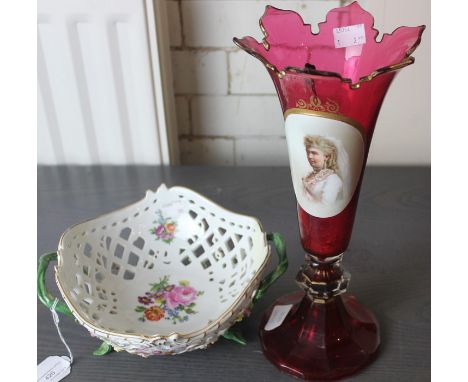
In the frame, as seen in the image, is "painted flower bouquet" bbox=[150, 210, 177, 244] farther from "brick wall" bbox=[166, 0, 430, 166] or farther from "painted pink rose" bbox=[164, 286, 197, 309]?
"brick wall" bbox=[166, 0, 430, 166]

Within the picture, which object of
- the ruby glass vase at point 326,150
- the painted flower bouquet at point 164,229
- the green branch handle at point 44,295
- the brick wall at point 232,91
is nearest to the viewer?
the ruby glass vase at point 326,150

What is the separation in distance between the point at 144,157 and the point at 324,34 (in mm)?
507

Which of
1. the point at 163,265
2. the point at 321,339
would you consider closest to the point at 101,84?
the point at 163,265

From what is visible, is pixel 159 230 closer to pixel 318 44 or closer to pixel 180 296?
pixel 180 296

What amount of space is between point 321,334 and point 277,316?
6cm

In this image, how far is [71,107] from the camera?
3.10 feet

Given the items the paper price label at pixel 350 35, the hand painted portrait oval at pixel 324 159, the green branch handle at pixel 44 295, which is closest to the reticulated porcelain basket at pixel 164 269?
the green branch handle at pixel 44 295

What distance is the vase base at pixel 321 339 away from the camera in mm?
578

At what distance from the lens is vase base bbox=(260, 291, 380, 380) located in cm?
58

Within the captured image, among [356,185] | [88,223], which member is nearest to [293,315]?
[356,185]

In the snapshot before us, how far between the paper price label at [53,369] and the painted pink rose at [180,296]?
14cm

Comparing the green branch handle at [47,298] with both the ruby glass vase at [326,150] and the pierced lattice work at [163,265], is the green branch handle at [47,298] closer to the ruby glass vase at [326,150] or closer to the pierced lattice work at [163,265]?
the pierced lattice work at [163,265]

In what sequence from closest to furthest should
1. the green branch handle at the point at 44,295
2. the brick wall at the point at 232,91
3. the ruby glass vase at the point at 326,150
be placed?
the ruby glass vase at the point at 326,150 → the green branch handle at the point at 44,295 → the brick wall at the point at 232,91

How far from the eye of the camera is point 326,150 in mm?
483
